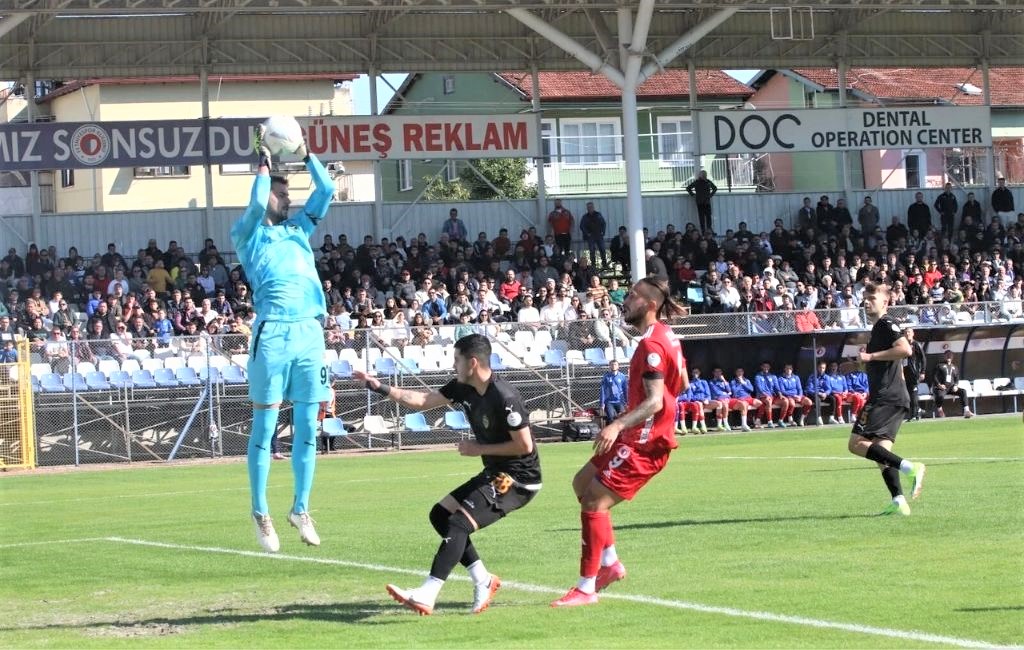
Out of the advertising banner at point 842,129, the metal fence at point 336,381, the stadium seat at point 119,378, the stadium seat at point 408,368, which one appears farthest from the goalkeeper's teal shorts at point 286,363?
the advertising banner at point 842,129

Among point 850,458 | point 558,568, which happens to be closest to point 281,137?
point 558,568

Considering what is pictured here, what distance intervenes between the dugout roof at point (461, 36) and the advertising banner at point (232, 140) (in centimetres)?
141

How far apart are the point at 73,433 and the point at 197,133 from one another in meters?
11.2

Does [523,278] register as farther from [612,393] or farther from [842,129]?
[842,129]

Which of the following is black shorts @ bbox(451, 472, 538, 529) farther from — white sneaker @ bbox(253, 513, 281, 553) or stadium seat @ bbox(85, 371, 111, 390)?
stadium seat @ bbox(85, 371, 111, 390)

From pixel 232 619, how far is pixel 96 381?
1912 centimetres

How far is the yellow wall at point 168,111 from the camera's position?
192 ft

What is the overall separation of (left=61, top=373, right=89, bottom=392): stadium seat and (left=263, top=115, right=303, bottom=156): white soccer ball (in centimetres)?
1872

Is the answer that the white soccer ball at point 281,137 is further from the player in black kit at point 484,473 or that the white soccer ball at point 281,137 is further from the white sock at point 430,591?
the white sock at point 430,591

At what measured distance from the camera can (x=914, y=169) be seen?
61938 mm

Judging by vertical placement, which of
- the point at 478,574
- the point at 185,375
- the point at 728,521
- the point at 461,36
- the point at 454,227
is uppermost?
the point at 461,36

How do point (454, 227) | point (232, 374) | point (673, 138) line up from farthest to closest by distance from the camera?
point (673, 138) → point (454, 227) → point (232, 374)

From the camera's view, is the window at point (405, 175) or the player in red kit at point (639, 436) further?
the window at point (405, 175)

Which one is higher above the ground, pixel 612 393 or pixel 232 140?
pixel 232 140
